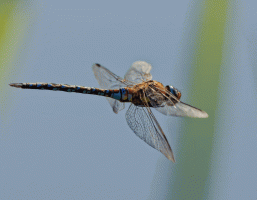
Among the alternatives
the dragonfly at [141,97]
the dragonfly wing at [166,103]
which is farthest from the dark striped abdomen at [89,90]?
the dragonfly wing at [166,103]

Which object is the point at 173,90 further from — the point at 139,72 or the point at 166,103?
the point at 139,72

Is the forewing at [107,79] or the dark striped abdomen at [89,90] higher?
the forewing at [107,79]

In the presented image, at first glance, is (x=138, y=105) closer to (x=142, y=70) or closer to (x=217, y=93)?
(x=142, y=70)

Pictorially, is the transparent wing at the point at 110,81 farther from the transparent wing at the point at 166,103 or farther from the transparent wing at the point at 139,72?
the transparent wing at the point at 166,103

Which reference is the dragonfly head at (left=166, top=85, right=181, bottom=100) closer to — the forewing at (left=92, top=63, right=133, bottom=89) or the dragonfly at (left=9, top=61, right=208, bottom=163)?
the dragonfly at (left=9, top=61, right=208, bottom=163)

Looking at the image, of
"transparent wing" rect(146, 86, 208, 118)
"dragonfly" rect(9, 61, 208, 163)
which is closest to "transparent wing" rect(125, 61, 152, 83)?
"dragonfly" rect(9, 61, 208, 163)
